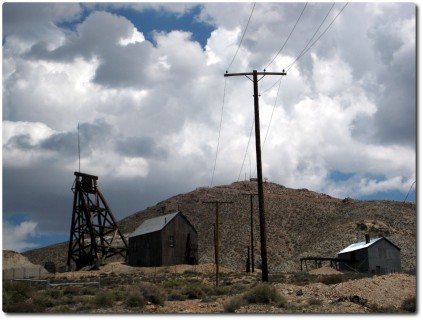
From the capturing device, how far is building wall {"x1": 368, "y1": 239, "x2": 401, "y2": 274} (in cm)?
6177

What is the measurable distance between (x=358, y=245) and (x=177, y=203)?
57.9 m

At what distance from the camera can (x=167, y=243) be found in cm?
6309

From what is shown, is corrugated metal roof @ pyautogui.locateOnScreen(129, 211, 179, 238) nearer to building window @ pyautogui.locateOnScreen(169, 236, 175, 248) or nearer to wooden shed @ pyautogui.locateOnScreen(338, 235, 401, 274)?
building window @ pyautogui.locateOnScreen(169, 236, 175, 248)

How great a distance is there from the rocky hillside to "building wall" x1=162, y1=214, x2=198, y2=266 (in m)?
15.2

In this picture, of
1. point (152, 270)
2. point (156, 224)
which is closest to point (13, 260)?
point (152, 270)

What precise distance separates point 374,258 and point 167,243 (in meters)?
22.7

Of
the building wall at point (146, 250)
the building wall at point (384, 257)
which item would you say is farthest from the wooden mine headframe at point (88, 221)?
the building wall at point (384, 257)

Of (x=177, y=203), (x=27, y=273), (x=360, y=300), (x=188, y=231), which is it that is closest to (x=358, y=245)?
(x=188, y=231)

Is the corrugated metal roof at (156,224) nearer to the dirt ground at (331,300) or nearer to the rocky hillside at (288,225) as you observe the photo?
the rocky hillside at (288,225)

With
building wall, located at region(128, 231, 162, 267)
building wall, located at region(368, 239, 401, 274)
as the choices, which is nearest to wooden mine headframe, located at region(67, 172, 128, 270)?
building wall, located at region(128, 231, 162, 267)

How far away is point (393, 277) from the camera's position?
29.1 m

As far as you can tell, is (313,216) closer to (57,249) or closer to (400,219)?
(400,219)

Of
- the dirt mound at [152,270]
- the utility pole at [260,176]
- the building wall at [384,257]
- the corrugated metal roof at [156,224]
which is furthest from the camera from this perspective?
the corrugated metal roof at [156,224]

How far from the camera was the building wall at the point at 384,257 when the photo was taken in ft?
203
